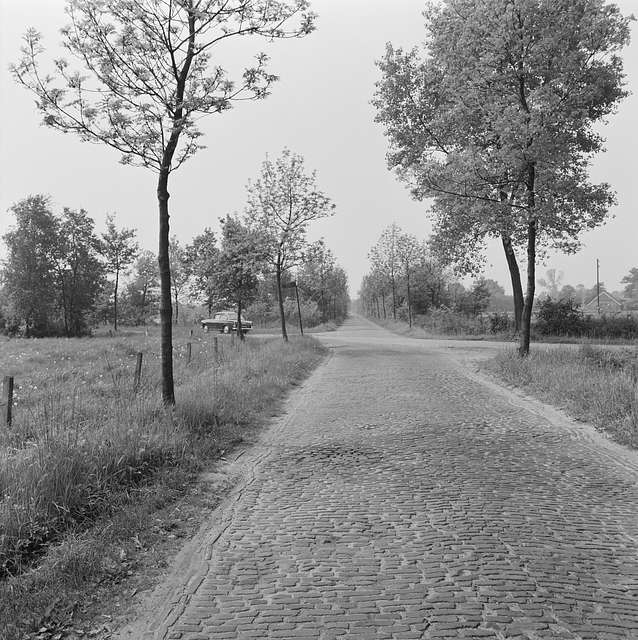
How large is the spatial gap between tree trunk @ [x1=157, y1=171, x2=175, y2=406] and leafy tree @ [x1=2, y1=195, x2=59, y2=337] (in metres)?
41.9

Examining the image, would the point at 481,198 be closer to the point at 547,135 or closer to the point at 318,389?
the point at 547,135

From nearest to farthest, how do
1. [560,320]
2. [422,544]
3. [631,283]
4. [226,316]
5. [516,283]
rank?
[422,544] < [560,320] < [516,283] < [226,316] < [631,283]

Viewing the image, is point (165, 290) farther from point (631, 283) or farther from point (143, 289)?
point (631, 283)

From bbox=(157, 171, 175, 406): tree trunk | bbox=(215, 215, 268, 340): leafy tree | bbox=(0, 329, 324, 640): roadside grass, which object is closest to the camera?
bbox=(0, 329, 324, 640): roadside grass

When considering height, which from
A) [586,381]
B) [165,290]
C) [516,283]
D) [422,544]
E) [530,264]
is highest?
[516,283]

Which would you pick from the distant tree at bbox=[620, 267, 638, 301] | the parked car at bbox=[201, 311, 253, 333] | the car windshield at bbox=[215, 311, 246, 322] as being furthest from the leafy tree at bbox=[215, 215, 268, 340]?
the distant tree at bbox=[620, 267, 638, 301]

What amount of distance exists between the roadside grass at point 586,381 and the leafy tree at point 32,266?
41.1 metres

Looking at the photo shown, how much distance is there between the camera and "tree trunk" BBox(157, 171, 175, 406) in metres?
8.45

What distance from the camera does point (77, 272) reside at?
48844 mm

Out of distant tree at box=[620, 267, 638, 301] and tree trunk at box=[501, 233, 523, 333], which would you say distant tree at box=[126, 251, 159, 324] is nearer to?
tree trunk at box=[501, 233, 523, 333]

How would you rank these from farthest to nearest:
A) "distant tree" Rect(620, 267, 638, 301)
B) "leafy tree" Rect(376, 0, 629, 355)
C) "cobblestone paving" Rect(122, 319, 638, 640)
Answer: "distant tree" Rect(620, 267, 638, 301) < "leafy tree" Rect(376, 0, 629, 355) < "cobblestone paving" Rect(122, 319, 638, 640)

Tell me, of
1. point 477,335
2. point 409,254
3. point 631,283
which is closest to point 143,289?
point 409,254

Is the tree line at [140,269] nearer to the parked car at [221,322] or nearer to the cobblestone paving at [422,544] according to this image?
the parked car at [221,322]

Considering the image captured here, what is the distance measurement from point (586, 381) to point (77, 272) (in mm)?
47140
